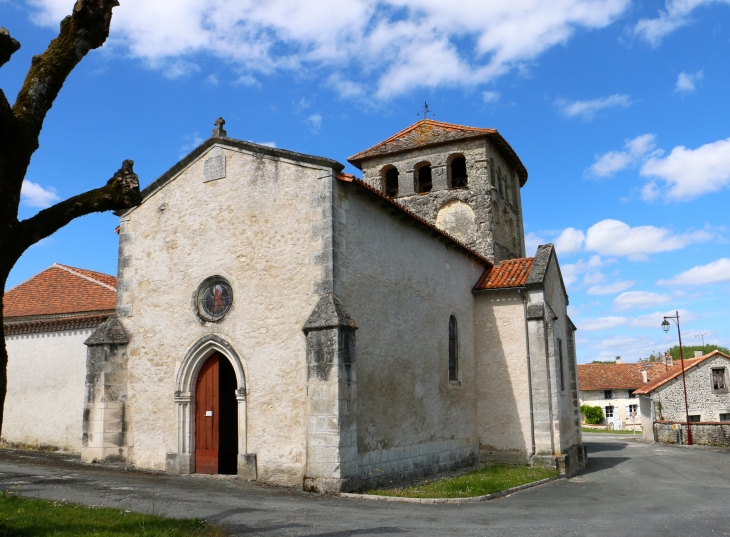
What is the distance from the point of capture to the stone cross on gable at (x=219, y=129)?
Result: 1309 cm

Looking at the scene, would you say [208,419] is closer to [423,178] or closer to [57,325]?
[57,325]

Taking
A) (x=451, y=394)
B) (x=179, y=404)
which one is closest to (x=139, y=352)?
(x=179, y=404)

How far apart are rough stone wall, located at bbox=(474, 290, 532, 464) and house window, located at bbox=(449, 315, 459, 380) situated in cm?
144

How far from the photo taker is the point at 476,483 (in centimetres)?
1209

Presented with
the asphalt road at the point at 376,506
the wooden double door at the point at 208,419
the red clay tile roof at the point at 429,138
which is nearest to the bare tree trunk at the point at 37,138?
the asphalt road at the point at 376,506

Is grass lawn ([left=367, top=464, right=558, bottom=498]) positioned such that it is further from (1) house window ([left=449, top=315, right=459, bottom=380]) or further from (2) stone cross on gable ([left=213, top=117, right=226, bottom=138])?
(2) stone cross on gable ([left=213, top=117, right=226, bottom=138])

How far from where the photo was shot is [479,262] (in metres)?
18.5

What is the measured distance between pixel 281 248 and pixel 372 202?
7.33ft

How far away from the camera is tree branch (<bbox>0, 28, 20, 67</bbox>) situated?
6.17 meters

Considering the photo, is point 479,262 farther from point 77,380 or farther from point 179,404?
point 77,380

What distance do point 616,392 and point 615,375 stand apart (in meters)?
1.50

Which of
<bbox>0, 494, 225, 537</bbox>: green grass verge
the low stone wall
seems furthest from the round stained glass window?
the low stone wall

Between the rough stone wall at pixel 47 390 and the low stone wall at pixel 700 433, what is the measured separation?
27.5 meters

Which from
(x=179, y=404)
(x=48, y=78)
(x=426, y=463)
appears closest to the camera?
(x=48, y=78)
